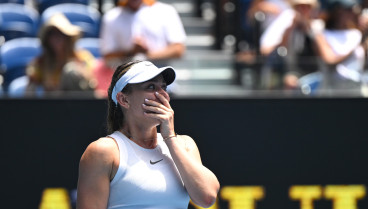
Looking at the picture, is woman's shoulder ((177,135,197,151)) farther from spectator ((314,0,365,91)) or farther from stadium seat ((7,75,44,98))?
spectator ((314,0,365,91))

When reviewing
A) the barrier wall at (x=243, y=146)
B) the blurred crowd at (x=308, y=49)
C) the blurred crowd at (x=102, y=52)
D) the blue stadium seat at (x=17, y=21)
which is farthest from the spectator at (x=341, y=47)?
the blue stadium seat at (x=17, y=21)

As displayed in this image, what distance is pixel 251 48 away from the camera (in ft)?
22.3

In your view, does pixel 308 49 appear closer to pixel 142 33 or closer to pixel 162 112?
pixel 142 33

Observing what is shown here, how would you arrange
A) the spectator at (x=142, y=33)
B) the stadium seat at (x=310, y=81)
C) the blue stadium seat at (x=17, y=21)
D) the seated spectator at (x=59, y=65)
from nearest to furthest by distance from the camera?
the seated spectator at (x=59, y=65), the stadium seat at (x=310, y=81), the spectator at (x=142, y=33), the blue stadium seat at (x=17, y=21)

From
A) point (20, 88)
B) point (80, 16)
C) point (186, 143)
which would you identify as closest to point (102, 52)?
point (20, 88)

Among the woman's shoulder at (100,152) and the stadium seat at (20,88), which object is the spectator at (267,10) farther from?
the woman's shoulder at (100,152)

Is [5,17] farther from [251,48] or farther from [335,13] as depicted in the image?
[335,13]

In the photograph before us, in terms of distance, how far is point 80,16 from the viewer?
7.80m

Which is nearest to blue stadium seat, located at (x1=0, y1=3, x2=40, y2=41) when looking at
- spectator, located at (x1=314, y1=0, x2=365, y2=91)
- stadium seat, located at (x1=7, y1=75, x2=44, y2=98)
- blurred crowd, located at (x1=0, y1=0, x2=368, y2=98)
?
blurred crowd, located at (x1=0, y1=0, x2=368, y2=98)

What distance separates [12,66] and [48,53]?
0.58m

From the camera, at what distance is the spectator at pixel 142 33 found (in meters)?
5.86

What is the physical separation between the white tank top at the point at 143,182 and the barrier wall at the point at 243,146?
231 cm

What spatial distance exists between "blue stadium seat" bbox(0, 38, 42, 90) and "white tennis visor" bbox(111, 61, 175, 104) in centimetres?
324

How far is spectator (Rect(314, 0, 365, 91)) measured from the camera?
5.93 meters
